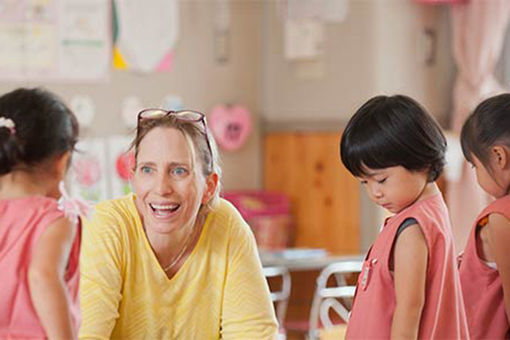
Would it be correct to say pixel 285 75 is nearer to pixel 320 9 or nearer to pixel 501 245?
pixel 320 9

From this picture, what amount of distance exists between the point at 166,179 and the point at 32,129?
32cm

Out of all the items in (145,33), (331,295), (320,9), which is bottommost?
(331,295)

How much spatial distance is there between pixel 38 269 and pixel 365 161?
74 cm

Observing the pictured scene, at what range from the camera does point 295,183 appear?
5.81 metres

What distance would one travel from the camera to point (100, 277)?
2.27 m

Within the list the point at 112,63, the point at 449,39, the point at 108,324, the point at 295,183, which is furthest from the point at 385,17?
the point at 108,324

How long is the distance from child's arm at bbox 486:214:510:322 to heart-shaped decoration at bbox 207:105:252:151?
3432 millimetres

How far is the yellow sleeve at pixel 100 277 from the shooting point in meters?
2.24

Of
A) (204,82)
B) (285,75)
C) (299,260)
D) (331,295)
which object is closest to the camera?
(331,295)

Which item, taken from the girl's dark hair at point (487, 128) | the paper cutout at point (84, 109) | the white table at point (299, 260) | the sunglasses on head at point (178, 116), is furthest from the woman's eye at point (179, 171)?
the paper cutout at point (84, 109)

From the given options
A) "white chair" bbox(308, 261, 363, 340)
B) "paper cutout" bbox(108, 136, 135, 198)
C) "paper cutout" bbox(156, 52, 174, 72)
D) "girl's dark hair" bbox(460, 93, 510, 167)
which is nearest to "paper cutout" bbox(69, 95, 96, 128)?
"paper cutout" bbox(108, 136, 135, 198)

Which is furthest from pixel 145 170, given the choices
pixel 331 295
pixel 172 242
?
pixel 331 295

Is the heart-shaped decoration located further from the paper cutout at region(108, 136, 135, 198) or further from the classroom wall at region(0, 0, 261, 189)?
the paper cutout at region(108, 136, 135, 198)

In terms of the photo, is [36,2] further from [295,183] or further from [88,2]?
[295,183]
